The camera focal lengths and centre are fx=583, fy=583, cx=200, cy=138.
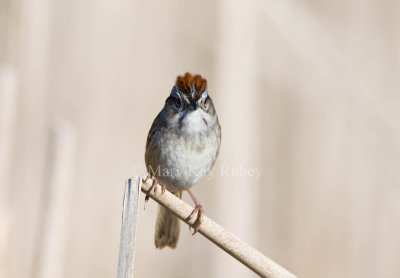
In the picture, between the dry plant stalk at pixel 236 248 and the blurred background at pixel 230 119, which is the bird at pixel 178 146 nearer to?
the blurred background at pixel 230 119

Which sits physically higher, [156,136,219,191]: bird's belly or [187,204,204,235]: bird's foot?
[156,136,219,191]: bird's belly

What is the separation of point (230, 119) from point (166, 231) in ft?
2.71

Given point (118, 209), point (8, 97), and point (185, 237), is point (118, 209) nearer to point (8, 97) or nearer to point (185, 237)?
point (185, 237)

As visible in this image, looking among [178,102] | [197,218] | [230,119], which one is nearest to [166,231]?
[178,102]

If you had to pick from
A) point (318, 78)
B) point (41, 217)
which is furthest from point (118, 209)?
point (318, 78)

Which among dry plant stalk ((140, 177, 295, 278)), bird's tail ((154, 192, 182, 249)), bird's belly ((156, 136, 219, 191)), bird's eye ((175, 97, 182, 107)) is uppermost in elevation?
bird's eye ((175, 97, 182, 107))

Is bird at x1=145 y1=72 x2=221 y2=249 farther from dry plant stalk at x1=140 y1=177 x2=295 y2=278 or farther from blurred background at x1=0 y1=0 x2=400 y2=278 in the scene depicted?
dry plant stalk at x1=140 y1=177 x2=295 y2=278

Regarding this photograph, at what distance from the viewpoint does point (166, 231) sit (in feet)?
6.82

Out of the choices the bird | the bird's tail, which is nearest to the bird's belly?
the bird

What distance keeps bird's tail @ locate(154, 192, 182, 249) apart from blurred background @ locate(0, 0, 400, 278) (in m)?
0.64

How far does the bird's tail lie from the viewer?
6.75 ft

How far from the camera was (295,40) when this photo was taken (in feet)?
8.14

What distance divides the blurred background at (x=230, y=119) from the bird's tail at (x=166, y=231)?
638 mm

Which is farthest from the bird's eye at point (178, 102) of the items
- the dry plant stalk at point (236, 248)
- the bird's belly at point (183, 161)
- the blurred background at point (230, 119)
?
the dry plant stalk at point (236, 248)
